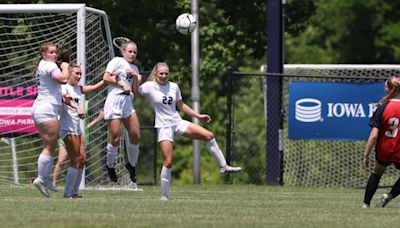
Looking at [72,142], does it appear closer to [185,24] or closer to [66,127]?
[66,127]

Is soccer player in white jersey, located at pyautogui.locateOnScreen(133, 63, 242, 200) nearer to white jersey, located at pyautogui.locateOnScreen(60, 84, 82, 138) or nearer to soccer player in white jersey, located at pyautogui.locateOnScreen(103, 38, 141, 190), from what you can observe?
white jersey, located at pyautogui.locateOnScreen(60, 84, 82, 138)

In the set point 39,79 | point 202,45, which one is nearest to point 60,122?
point 39,79

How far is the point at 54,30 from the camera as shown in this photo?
2150 cm

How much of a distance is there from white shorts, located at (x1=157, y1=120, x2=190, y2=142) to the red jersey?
2.47m

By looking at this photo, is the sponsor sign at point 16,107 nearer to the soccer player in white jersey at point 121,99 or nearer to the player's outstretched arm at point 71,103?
the soccer player in white jersey at point 121,99

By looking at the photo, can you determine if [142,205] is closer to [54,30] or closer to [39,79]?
[39,79]

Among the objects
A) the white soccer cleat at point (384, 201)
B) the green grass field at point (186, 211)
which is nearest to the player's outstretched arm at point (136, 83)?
the green grass field at point (186, 211)

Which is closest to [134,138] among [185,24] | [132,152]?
[132,152]

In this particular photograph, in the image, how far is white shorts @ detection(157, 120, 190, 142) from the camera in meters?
16.7

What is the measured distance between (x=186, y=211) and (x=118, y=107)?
13.6 feet

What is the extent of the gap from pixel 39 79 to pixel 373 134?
13.7 feet

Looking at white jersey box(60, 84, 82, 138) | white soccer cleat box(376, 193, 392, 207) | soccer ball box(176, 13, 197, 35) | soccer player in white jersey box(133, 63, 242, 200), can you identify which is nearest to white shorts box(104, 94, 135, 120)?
white jersey box(60, 84, 82, 138)

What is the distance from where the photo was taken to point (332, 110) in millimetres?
24750

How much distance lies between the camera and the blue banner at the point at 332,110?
24734mm
